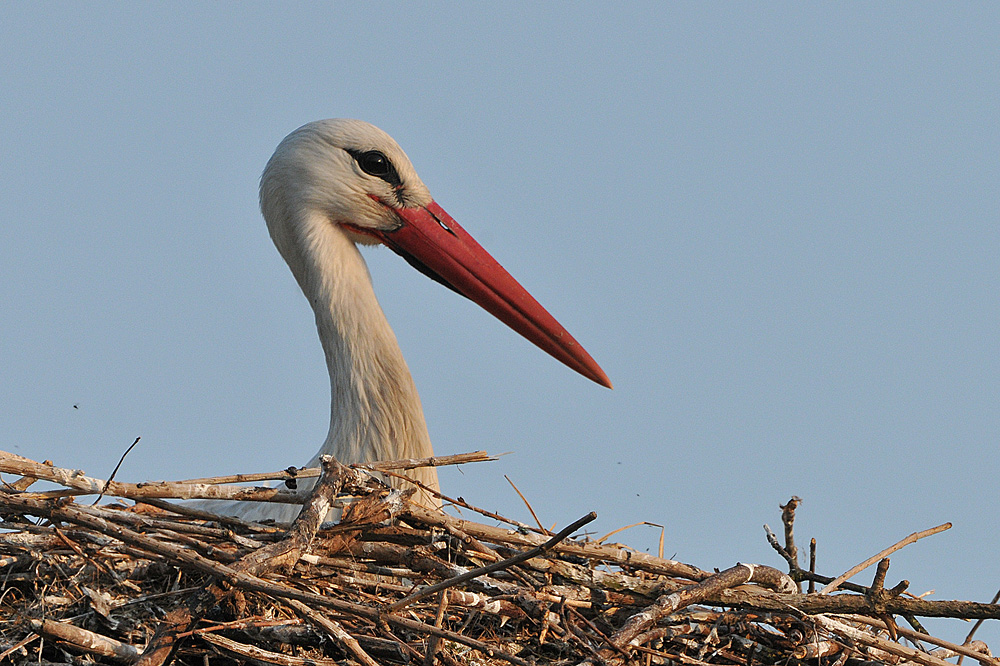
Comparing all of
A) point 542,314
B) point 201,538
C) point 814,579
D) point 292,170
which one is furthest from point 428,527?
point 292,170

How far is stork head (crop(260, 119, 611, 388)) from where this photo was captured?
3529 mm

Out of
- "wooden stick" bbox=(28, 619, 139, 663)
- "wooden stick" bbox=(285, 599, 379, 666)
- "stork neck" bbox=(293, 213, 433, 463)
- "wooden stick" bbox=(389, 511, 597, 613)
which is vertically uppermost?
"stork neck" bbox=(293, 213, 433, 463)

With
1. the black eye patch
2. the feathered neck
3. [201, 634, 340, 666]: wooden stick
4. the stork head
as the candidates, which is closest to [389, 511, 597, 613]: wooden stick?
[201, 634, 340, 666]: wooden stick

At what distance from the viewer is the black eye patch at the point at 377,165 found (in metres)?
3.59

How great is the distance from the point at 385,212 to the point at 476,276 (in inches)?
14.0

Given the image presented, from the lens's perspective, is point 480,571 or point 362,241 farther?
point 362,241

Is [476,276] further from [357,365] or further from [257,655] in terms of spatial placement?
[257,655]

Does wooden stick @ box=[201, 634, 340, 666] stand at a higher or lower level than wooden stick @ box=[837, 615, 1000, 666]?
lower

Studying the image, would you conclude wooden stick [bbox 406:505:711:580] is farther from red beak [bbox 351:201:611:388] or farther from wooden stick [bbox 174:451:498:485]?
red beak [bbox 351:201:611:388]

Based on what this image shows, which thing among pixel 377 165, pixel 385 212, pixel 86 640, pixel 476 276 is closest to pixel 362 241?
pixel 385 212

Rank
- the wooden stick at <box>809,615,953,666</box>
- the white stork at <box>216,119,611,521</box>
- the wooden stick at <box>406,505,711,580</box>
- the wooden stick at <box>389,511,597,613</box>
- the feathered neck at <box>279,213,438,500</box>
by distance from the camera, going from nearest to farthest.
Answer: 1. the wooden stick at <box>389,511,597,613</box>
2. the wooden stick at <box>809,615,953,666</box>
3. the wooden stick at <box>406,505,711,580</box>
4. the feathered neck at <box>279,213,438,500</box>
5. the white stork at <box>216,119,611,521</box>

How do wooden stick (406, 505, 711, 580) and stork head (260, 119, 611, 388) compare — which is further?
stork head (260, 119, 611, 388)

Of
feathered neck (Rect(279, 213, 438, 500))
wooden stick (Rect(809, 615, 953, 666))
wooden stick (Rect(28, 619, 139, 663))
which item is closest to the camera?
wooden stick (Rect(28, 619, 139, 663))

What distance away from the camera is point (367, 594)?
2.17 m
